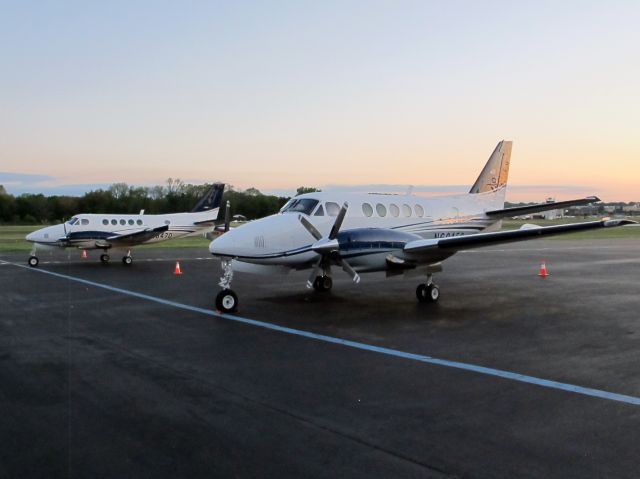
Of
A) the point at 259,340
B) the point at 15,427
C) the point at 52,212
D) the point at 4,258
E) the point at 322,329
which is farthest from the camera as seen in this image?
the point at 52,212

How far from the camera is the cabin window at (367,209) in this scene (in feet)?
48.0

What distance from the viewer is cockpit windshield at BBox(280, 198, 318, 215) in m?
13.5

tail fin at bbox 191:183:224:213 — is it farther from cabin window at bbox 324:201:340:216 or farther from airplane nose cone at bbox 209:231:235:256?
airplane nose cone at bbox 209:231:235:256

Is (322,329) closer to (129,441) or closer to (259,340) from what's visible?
(259,340)

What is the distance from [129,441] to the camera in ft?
16.0

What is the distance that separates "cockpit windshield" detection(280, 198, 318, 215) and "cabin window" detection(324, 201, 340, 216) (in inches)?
13.0

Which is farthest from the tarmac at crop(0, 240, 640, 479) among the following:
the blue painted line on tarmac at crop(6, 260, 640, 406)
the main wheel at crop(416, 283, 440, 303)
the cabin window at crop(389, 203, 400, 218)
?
the cabin window at crop(389, 203, 400, 218)

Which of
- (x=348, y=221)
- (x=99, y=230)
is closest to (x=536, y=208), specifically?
(x=348, y=221)

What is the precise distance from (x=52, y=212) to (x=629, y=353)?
5357 cm

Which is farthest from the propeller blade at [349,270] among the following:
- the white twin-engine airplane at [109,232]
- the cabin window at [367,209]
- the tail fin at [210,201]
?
the tail fin at [210,201]

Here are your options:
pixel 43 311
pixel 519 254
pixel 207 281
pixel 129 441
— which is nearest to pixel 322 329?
pixel 129 441

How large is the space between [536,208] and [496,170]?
3.07m

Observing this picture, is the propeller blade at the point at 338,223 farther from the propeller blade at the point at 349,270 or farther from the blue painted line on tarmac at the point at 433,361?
the blue painted line on tarmac at the point at 433,361

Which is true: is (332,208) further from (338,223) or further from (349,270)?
(349,270)
